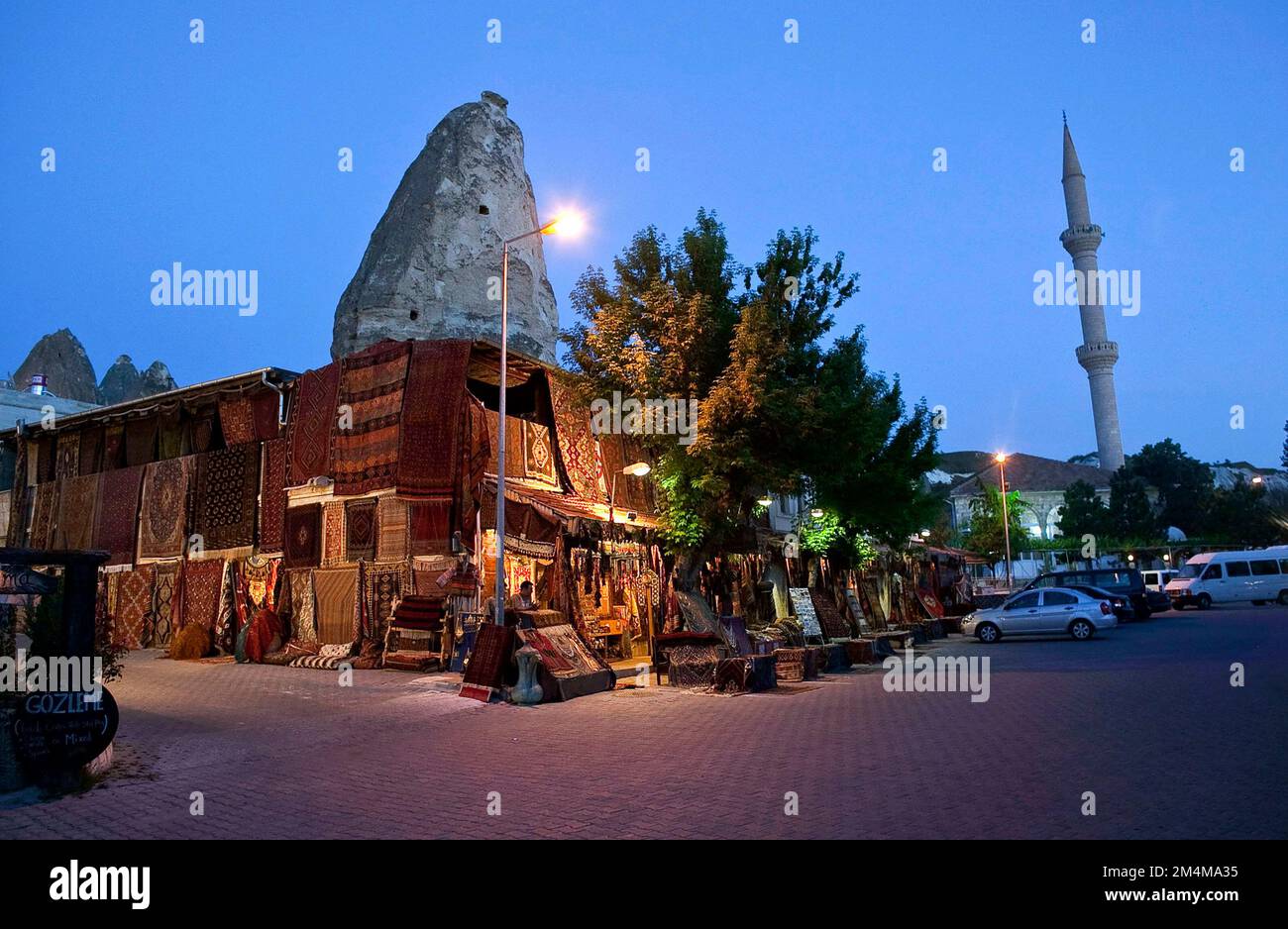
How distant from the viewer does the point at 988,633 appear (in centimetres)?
2334

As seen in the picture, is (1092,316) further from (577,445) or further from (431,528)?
(431,528)

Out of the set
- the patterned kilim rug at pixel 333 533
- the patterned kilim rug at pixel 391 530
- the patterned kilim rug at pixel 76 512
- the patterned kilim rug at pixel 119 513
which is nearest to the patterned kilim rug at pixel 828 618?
the patterned kilim rug at pixel 391 530

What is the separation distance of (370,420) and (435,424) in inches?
78.6

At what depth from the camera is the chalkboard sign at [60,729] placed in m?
6.38

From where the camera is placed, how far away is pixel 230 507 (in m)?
20.5

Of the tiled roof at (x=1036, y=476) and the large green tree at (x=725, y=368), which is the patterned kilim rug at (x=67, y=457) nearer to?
the large green tree at (x=725, y=368)

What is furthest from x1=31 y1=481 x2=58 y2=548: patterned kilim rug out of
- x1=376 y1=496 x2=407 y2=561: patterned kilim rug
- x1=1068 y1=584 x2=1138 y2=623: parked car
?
x1=1068 y1=584 x2=1138 y2=623: parked car

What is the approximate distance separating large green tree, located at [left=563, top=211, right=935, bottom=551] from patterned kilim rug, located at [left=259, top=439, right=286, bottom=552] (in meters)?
7.53

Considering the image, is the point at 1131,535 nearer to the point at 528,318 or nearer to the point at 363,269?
the point at 528,318

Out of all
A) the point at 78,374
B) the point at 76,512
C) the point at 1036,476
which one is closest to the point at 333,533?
the point at 76,512

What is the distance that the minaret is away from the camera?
65.6 meters

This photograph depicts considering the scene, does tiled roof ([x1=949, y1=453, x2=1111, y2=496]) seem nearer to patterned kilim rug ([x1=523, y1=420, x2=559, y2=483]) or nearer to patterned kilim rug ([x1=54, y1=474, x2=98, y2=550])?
patterned kilim rug ([x1=523, y1=420, x2=559, y2=483])
